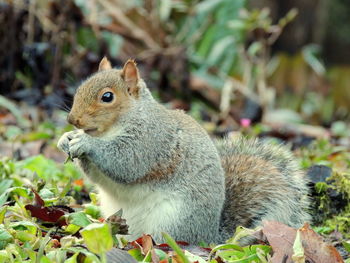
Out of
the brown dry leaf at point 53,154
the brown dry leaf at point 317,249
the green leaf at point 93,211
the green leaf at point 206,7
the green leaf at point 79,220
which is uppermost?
the green leaf at point 206,7

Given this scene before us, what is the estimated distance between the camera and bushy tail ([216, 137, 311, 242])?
337cm

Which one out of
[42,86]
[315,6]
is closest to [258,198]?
[42,86]

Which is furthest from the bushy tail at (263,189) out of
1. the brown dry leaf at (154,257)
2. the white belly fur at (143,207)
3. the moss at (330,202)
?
the brown dry leaf at (154,257)

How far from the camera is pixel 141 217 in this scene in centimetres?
319

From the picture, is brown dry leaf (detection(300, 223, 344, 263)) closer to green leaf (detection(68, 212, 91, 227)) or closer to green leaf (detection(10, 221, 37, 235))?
green leaf (detection(68, 212, 91, 227))

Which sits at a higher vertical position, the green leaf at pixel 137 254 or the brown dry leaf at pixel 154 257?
the brown dry leaf at pixel 154 257

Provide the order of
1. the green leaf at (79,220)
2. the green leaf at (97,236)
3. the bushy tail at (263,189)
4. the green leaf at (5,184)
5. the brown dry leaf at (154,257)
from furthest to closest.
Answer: the green leaf at (5,184) < the bushy tail at (263,189) < the green leaf at (79,220) < the brown dry leaf at (154,257) < the green leaf at (97,236)

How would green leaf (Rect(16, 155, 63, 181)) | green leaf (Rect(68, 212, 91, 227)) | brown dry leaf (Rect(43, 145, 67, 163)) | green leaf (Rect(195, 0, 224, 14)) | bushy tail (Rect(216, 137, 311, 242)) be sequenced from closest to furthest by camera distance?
green leaf (Rect(68, 212, 91, 227)) → bushy tail (Rect(216, 137, 311, 242)) → green leaf (Rect(16, 155, 63, 181)) → brown dry leaf (Rect(43, 145, 67, 163)) → green leaf (Rect(195, 0, 224, 14))

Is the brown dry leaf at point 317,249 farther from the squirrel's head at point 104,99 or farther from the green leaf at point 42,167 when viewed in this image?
the green leaf at point 42,167

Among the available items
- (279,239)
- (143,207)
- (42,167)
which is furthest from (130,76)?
(279,239)

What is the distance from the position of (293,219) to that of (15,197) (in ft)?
4.38

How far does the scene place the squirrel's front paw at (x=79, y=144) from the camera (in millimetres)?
3125

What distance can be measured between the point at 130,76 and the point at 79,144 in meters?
0.46

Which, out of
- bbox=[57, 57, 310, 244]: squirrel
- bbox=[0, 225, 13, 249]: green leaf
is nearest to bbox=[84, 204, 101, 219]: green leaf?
bbox=[57, 57, 310, 244]: squirrel
